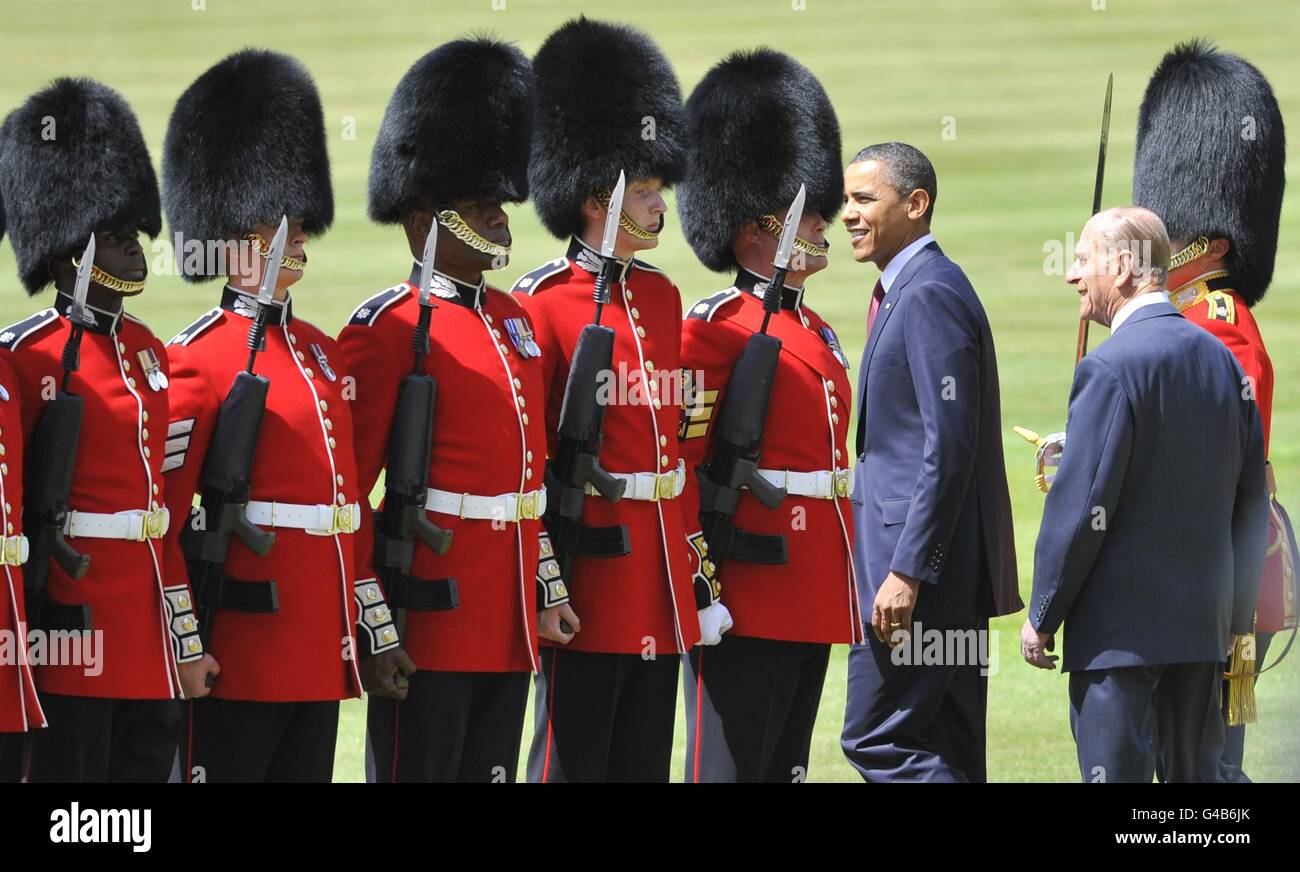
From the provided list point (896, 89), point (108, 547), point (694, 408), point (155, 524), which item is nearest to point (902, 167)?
point (694, 408)

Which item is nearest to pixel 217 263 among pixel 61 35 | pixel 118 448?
pixel 118 448

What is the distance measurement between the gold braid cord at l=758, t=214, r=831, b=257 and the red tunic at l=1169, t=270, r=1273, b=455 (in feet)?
2.82

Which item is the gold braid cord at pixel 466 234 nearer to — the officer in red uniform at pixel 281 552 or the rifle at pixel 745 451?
the officer in red uniform at pixel 281 552

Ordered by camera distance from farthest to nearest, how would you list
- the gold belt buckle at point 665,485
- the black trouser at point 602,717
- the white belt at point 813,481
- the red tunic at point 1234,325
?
the red tunic at point 1234,325, the white belt at point 813,481, the gold belt buckle at point 665,485, the black trouser at point 602,717

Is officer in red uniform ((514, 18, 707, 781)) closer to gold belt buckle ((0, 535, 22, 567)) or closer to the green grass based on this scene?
gold belt buckle ((0, 535, 22, 567))

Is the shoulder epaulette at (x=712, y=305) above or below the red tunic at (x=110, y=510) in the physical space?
above

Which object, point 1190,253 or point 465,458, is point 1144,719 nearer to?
point 465,458

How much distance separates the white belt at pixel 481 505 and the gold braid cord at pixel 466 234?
516mm

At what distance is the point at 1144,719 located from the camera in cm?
442

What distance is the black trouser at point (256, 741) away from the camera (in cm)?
430

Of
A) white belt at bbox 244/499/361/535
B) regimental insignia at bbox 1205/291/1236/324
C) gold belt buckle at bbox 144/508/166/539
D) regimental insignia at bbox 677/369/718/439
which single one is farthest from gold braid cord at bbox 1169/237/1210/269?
gold belt buckle at bbox 144/508/166/539

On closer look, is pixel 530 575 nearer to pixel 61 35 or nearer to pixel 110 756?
pixel 110 756

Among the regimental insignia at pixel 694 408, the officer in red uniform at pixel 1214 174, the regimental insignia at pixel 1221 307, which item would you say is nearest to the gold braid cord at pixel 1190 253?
the officer in red uniform at pixel 1214 174

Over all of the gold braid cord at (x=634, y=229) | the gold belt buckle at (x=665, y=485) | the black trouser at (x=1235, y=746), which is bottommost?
the black trouser at (x=1235, y=746)
